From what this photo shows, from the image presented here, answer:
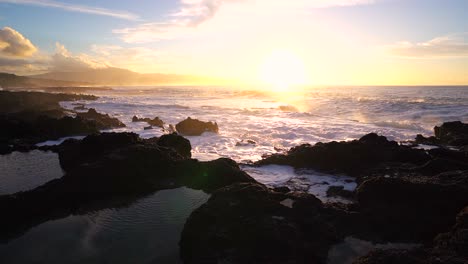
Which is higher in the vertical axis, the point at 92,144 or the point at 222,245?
the point at 92,144

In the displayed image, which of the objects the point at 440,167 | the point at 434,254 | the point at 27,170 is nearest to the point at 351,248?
the point at 434,254

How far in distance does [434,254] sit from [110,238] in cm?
600

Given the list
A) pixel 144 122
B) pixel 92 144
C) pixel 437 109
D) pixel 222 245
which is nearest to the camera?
pixel 222 245

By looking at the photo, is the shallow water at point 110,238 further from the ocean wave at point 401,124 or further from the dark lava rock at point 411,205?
the ocean wave at point 401,124

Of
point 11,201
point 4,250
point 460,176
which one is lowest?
point 4,250

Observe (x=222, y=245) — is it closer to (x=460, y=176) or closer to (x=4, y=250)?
(x=4, y=250)

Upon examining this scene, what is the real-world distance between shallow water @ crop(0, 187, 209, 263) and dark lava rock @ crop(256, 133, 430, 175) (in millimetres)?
6423

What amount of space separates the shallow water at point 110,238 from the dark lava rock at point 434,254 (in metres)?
3.53

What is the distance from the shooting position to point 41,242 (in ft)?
21.6

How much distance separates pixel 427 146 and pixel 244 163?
11606 mm

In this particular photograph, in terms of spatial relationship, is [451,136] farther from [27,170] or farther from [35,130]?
[35,130]

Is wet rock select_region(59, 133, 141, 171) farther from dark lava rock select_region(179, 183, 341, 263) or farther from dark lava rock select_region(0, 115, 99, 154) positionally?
dark lava rock select_region(179, 183, 341, 263)

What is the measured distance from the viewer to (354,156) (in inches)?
504

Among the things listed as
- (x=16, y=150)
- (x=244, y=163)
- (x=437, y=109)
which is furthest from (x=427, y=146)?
(x=437, y=109)
